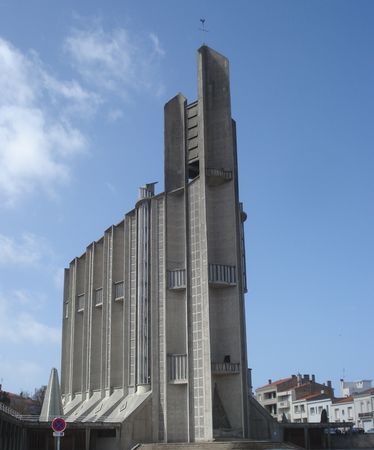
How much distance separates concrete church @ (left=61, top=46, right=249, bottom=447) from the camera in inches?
1667

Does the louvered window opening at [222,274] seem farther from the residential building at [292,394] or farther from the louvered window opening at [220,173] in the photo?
the residential building at [292,394]

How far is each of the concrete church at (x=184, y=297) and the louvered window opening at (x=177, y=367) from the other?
0.07 meters

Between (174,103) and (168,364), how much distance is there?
2067cm

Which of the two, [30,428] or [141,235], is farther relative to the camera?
[141,235]

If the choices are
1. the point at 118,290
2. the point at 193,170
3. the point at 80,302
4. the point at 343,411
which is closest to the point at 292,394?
the point at 343,411

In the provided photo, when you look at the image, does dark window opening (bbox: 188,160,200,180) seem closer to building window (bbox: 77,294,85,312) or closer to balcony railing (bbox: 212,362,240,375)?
balcony railing (bbox: 212,362,240,375)

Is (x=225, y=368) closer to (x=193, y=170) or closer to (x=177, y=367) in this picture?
(x=177, y=367)

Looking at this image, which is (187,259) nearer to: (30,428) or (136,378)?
(136,378)

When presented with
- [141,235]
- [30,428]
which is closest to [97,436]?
[30,428]

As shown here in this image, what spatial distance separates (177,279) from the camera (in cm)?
4512

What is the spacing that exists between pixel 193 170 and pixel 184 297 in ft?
35.2

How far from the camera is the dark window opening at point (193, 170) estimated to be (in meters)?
49.3

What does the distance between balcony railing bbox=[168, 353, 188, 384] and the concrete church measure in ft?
0.22

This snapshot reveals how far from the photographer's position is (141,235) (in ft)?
158
